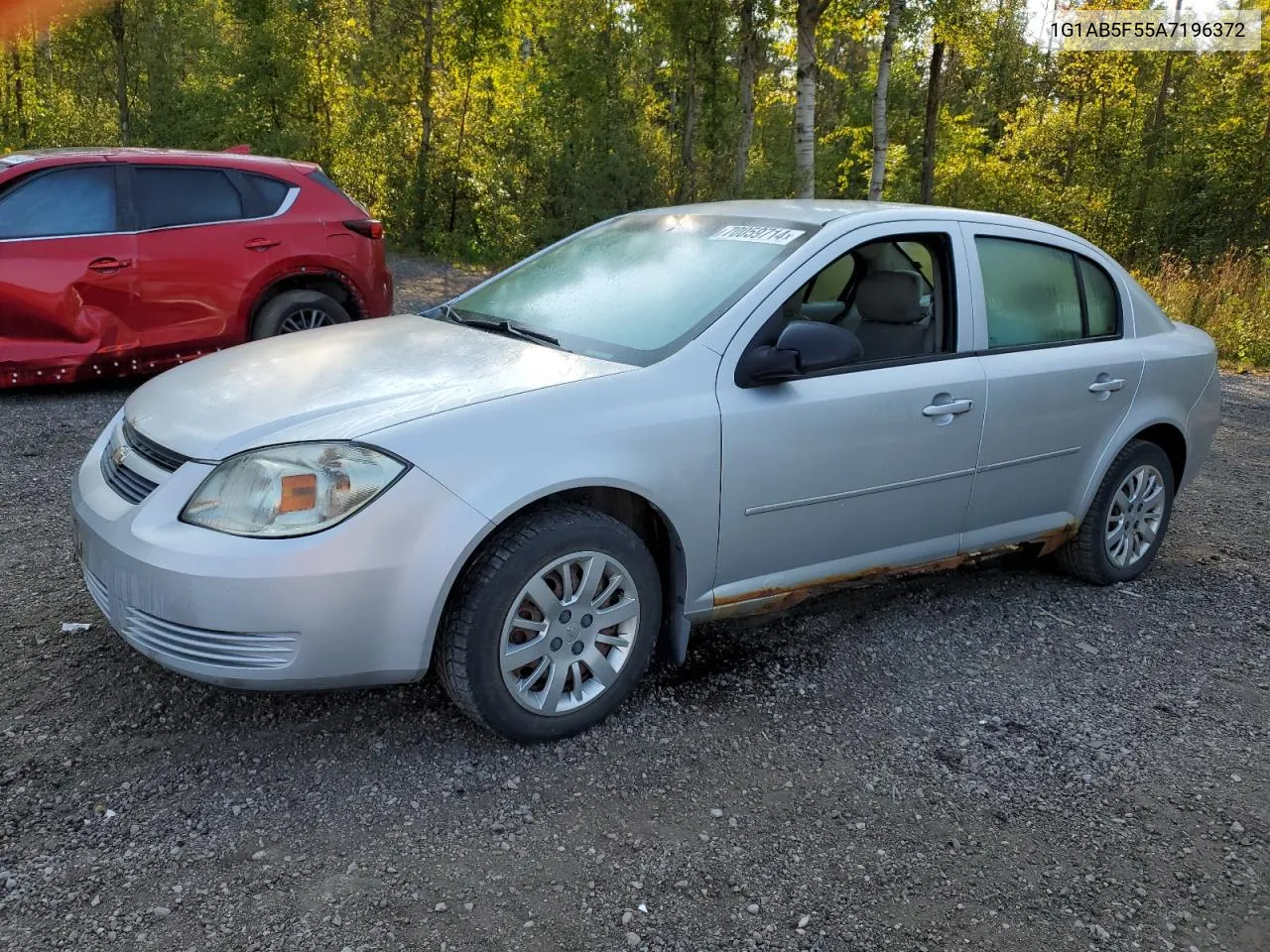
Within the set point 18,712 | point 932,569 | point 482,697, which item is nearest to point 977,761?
point 932,569

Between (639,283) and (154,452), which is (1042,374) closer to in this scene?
(639,283)

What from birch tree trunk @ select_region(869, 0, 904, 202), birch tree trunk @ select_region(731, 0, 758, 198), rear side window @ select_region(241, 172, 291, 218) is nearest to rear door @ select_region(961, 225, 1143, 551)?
rear side window @ select_region(241, 172, 291, 218)

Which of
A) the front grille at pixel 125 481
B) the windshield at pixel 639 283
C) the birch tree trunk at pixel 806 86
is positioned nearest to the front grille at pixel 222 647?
the front grille at pixel 125 481

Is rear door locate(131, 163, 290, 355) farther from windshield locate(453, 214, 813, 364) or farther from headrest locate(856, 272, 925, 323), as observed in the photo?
headrest locate(856, 272, 925, 323)

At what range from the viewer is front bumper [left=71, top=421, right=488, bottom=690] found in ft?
8.81

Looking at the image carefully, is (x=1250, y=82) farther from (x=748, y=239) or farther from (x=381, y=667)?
(x=381, y=667)

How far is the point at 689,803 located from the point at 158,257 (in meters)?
5.69

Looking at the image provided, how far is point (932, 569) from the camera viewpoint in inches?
161

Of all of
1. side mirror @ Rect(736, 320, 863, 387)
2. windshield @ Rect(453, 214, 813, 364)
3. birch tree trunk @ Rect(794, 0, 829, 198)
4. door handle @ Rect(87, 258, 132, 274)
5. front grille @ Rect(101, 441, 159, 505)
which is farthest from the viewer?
birch tree trunk @ Rect(794, 0, 829, 198)

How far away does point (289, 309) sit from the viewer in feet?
24.5

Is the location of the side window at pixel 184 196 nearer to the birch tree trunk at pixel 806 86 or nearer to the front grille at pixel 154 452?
the front grille at pixel 154 452

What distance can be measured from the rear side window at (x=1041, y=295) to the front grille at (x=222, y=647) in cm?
288

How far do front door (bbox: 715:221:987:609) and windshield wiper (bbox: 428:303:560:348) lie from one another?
71cm

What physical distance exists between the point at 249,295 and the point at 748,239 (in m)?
4.67
